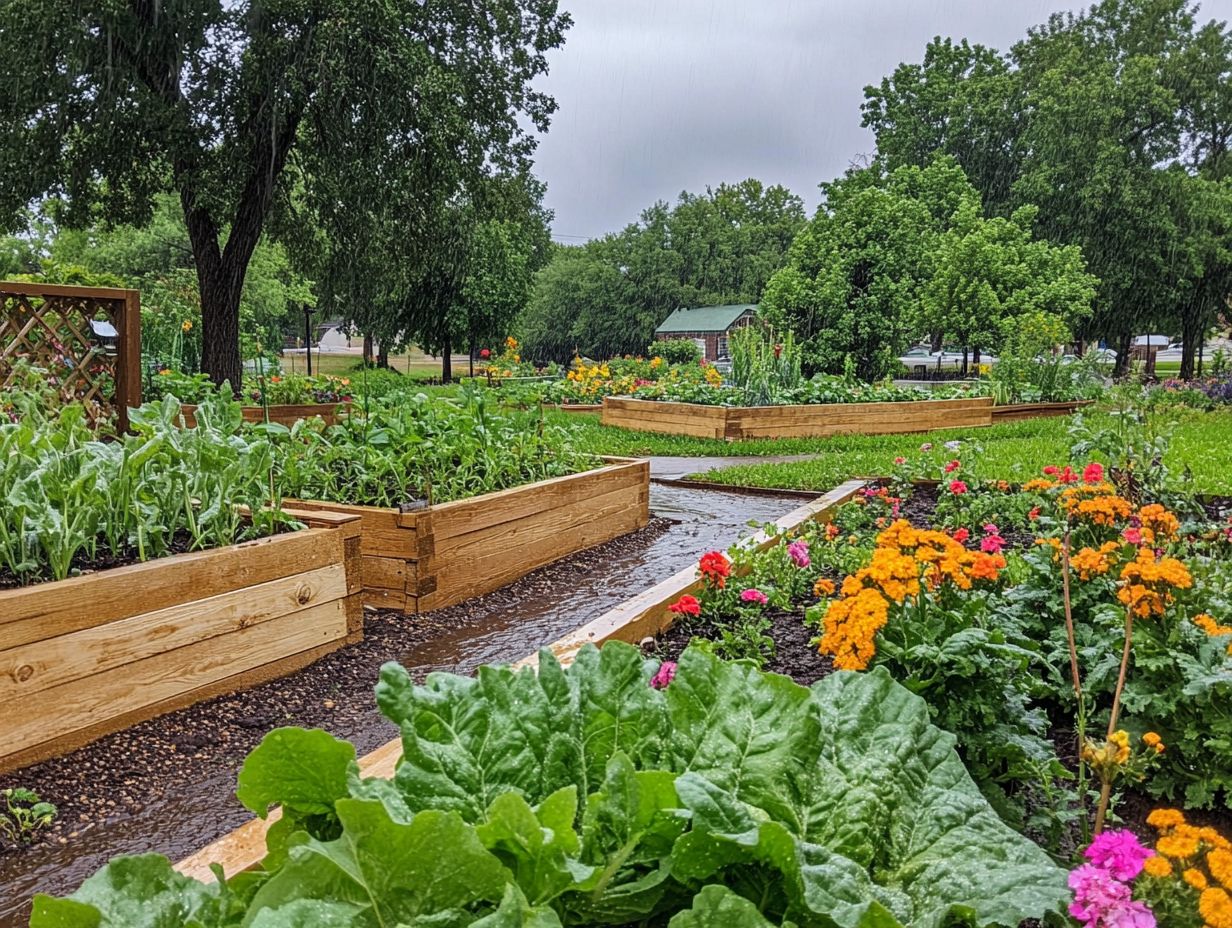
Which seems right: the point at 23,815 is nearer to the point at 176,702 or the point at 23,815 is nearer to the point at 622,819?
the point at 176,702

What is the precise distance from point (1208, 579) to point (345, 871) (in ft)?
6.78

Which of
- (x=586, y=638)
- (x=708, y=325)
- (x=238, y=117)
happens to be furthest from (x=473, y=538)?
(x=708, y=325)

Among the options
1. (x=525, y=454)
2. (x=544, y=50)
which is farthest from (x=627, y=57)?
(x=525, y=454)

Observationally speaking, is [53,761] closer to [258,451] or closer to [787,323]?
[258,451]

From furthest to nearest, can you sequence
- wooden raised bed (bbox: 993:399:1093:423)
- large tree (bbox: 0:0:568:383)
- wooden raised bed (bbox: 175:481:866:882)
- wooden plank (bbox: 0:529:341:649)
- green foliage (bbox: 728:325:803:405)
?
wooden raised bed (bbox: 993:399:1093:423)
large tree (bbox: 0:0:568:383)
green foliage (bbox: 728:325:803:405)
wooden plank (bbox: 0:529:341:649)
wooden raised bed (bbox: 175:481:866:882)

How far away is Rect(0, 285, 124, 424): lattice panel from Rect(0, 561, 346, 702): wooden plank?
2.91 meters

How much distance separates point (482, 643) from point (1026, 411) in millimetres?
10501

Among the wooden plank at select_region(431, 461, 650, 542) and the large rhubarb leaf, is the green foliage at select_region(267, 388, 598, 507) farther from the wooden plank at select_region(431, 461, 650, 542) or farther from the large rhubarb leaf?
the large rhubarb leaf

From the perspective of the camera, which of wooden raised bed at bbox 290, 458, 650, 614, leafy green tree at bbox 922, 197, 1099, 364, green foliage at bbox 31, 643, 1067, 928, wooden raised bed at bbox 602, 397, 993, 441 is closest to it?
green foliage at bbox 31, 643, 1067, 928

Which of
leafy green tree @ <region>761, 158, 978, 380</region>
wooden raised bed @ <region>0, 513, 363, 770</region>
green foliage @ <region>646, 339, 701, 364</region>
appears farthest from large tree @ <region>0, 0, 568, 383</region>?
green foliage @ <region>646, 339, 701, 364</region>

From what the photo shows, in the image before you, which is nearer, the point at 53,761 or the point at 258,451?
the point at 53,761

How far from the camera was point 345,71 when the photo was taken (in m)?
10.3

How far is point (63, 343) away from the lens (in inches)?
216

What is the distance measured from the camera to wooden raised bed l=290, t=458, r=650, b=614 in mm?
3436
